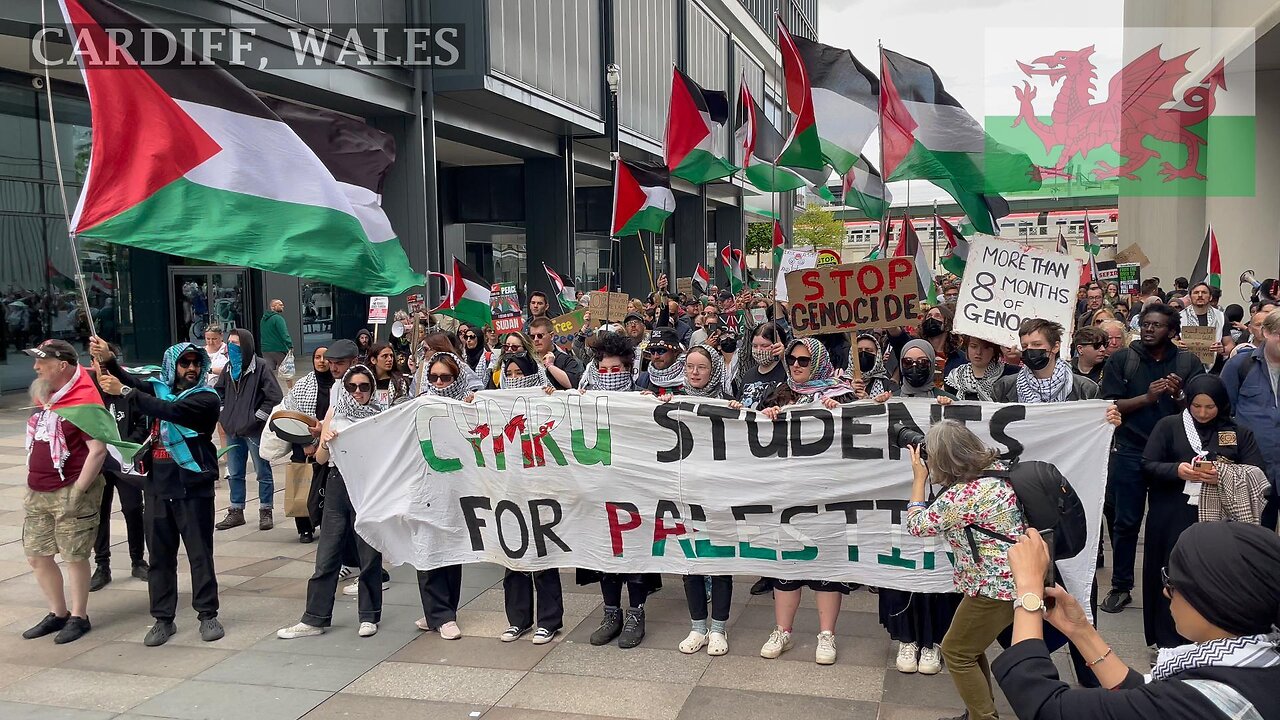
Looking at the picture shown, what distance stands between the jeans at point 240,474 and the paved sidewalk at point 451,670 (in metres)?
2.09

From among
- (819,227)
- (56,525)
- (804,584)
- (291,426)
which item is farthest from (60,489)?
(819,227)

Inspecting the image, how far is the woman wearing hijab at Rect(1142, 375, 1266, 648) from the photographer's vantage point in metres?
5.23

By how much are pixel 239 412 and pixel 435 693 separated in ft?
15.2

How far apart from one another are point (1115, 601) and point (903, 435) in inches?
87.0

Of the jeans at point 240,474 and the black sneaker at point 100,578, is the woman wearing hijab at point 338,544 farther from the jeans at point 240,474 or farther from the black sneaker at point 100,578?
the jeans at point 240,474

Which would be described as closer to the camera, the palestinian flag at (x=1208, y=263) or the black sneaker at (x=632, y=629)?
the black sneaker at (x=632, y=629)

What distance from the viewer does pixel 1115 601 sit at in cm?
642

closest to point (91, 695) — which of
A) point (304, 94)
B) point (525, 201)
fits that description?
point (304, 94)

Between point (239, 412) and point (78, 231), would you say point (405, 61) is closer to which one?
point (239, 412)

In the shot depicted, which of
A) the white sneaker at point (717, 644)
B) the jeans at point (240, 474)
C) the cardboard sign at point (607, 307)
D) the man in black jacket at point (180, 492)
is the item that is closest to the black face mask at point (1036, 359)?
the white sneaker at point (717, 644)

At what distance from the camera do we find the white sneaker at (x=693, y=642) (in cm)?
593

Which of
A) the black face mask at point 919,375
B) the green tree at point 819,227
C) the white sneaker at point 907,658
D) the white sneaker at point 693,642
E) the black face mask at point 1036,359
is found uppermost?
the green tree at point 819,227

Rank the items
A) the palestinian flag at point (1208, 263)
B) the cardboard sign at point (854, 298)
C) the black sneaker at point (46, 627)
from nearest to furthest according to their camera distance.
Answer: the black sneaker at point (46, 627)
the cardboard sign at point (854, 298)
the palestinian flag at point (1208, 263)

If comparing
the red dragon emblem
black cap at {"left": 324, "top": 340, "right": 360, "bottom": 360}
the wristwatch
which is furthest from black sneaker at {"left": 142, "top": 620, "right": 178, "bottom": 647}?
the red dragon emblem
